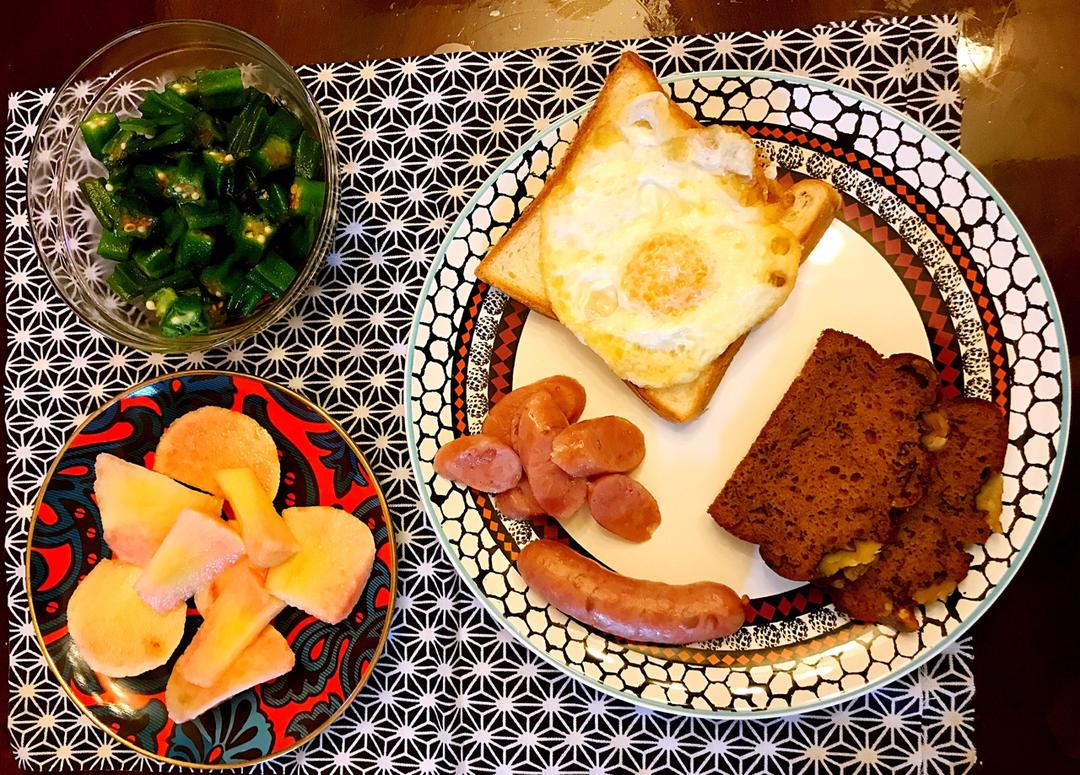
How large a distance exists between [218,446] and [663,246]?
5.84ft

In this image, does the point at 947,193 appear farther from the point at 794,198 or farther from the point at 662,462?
the point at 662,462

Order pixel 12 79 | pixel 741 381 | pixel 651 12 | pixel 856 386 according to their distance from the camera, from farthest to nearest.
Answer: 1. pixel 12 79
2. pixel 651 12
3. pixel 741 381
4. pixel 856 386

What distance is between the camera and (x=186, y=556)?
9.56 feet

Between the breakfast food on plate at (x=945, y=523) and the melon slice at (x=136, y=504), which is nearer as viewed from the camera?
the breakfast food on plate at (x=945, y=523)

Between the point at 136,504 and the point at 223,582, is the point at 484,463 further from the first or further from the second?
the point at 136,504

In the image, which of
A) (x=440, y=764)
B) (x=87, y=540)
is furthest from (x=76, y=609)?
(x=440, y=764)

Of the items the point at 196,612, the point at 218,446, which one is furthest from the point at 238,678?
the point at 218,446

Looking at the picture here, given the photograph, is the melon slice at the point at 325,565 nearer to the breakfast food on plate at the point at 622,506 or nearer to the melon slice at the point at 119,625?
the melon slice at the point at 119,625

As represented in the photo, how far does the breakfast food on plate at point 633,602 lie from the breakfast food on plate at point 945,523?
414mm

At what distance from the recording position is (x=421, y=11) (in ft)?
10.6

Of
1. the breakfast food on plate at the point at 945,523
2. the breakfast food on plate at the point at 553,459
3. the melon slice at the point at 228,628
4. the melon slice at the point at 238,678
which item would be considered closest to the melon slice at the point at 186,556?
the melon slice at the point at 228,628

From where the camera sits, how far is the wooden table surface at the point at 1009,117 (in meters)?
2.89

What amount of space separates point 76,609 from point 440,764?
1477mm

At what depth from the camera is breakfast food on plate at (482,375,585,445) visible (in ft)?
9.45
